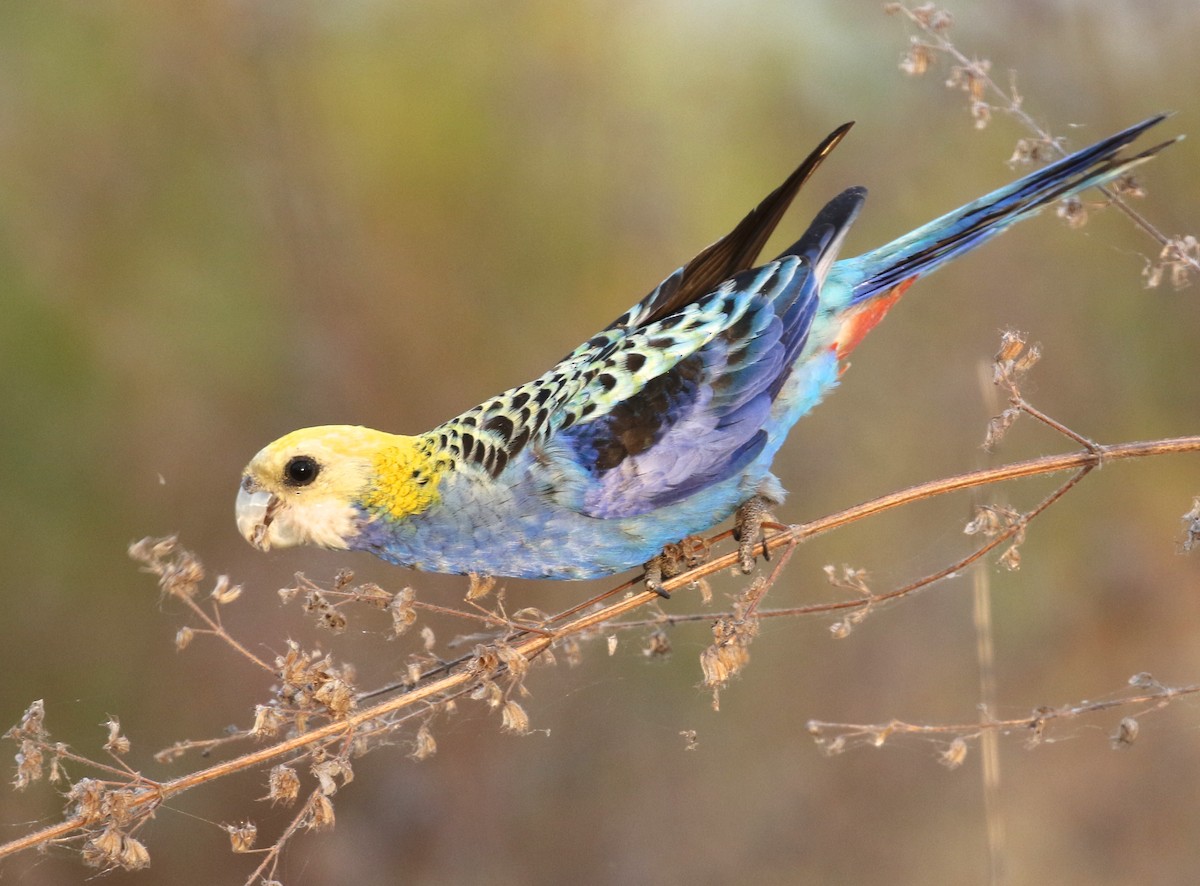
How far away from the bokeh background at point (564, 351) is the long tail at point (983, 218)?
1246 millimetres

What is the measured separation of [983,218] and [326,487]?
4.19 ft

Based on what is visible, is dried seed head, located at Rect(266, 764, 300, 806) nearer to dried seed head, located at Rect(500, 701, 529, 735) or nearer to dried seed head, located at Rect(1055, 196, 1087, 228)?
dried seed head, located at Rect(500, 701, 529, 735)

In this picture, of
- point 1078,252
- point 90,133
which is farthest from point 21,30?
point 1078,252

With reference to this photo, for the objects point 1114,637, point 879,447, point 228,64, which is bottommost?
point 1114,637

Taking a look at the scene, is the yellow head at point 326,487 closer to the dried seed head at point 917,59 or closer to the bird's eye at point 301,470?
the bird's eye at point 301,470

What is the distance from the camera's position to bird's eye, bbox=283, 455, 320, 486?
187 centimetres

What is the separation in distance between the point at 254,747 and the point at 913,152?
2.63 m

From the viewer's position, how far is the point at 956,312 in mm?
3270

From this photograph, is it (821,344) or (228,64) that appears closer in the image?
(821,344)

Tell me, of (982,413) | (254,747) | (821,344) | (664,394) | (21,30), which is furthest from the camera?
(982,413)

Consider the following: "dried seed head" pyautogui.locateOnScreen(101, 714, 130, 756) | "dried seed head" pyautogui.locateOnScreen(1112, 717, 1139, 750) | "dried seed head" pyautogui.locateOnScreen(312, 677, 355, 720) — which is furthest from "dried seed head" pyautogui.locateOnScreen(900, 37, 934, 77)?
"dried seed head" pyautogui.locateOnScreen(101, 714, 130, 756)

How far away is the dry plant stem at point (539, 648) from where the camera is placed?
1395 mm

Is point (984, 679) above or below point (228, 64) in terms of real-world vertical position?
below

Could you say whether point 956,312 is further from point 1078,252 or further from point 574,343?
point 574,343
